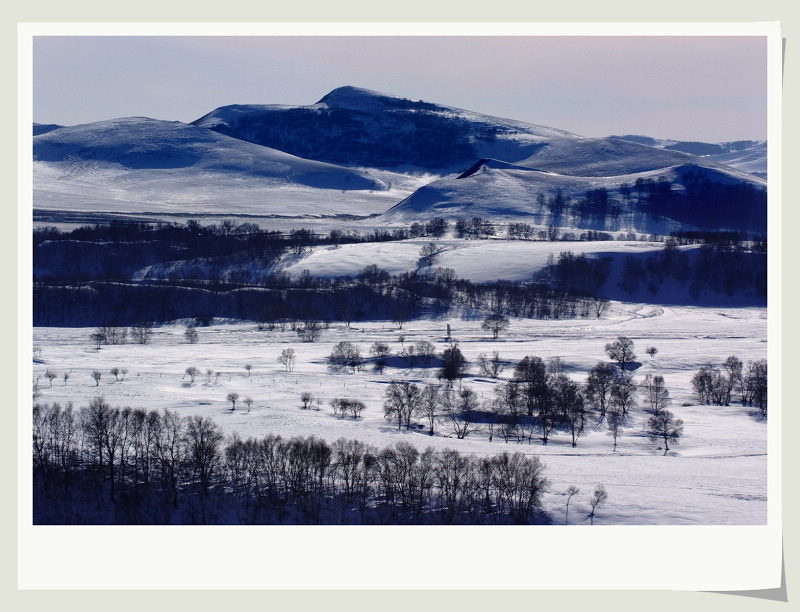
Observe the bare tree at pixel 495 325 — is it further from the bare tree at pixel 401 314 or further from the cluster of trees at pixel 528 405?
the cluster of trees at pixel 528 405

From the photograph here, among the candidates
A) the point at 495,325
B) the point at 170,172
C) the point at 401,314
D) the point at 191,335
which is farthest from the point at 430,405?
the point at 170,172

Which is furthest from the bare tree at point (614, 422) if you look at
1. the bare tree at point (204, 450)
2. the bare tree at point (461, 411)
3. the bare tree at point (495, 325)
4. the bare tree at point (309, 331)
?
the bare tree at point (309, 331)

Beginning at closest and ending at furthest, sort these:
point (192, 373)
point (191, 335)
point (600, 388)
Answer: point (600, 388) → point (192, 373) → point (191, 335)

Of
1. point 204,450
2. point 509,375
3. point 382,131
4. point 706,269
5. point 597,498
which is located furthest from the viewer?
point 382,131

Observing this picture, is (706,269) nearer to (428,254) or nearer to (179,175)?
(428,254)

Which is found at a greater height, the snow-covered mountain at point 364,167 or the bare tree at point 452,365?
the snow-covered mountain at point 364,167

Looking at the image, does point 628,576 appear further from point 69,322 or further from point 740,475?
point 69,322

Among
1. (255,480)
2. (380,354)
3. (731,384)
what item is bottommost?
(255,480)
